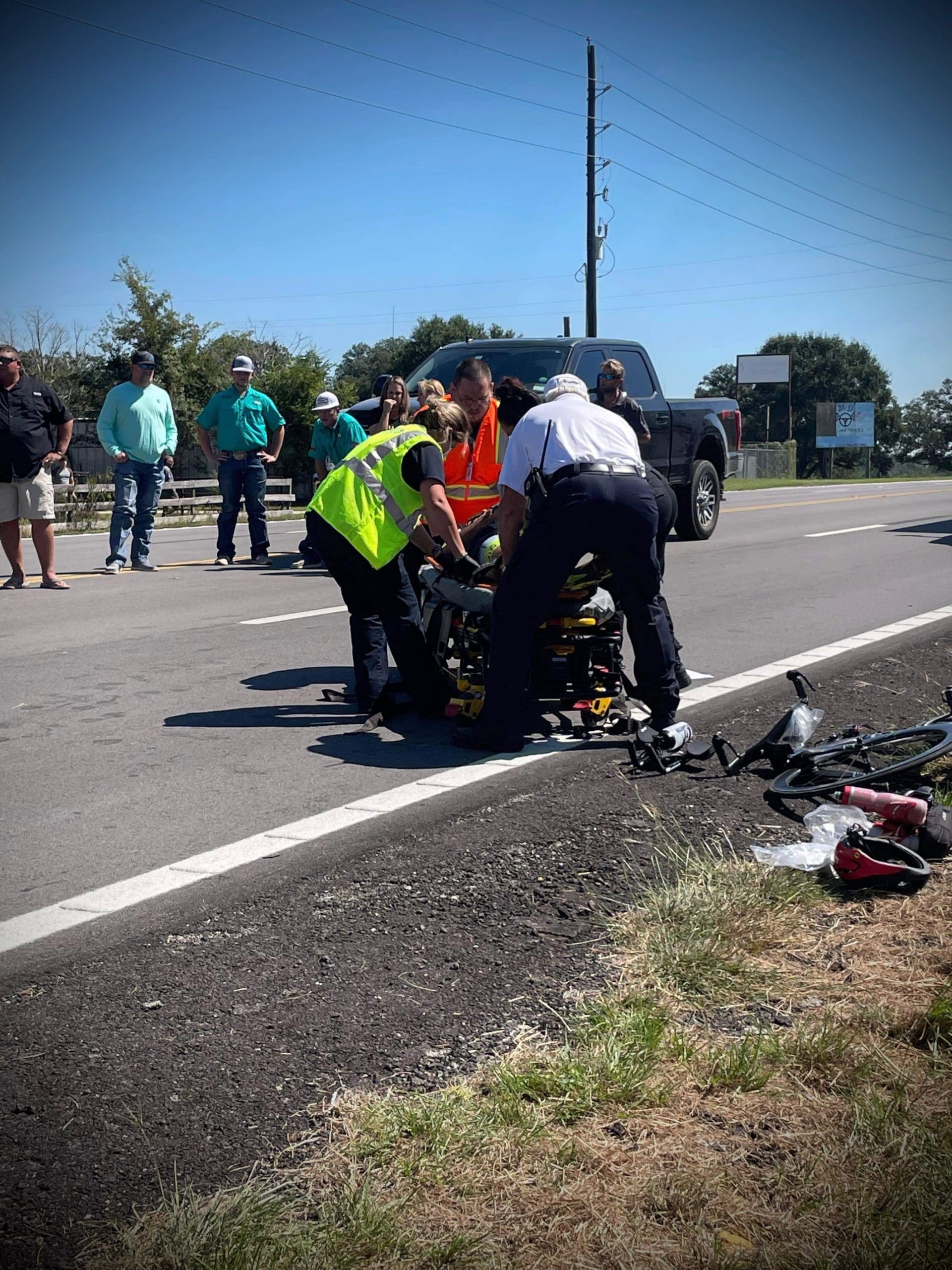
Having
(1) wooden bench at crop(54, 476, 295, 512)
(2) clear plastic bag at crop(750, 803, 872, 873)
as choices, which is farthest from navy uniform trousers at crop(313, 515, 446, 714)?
(1) wooden bench at crop(54, 476, 295, 512)

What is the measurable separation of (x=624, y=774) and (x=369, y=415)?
23.6 ft

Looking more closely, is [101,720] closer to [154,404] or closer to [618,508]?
[618,508]

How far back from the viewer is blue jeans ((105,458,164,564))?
44.0 ft

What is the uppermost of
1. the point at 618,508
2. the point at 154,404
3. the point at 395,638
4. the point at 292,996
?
the point at 154,404

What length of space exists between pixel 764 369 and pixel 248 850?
84.9 meters

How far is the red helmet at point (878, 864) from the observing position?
3902mm

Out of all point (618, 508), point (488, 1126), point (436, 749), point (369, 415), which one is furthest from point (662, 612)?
point (369, 415)

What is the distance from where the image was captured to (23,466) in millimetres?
11789

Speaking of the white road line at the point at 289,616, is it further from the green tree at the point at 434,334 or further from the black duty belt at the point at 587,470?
the green tree at the point at 434,334

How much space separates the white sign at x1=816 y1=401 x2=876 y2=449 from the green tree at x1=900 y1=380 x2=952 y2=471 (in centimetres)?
2036

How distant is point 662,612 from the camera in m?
6.07

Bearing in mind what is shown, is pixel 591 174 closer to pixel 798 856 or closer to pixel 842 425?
pixel 798 856

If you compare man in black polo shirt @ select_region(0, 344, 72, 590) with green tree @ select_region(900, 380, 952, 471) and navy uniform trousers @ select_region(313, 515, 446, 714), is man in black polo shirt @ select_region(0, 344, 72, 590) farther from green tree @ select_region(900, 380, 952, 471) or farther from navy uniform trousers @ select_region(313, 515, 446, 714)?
green tree @ select_region(900, 380, 952, 471)

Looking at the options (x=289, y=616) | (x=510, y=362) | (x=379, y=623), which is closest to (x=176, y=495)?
(x=510, y=362)
